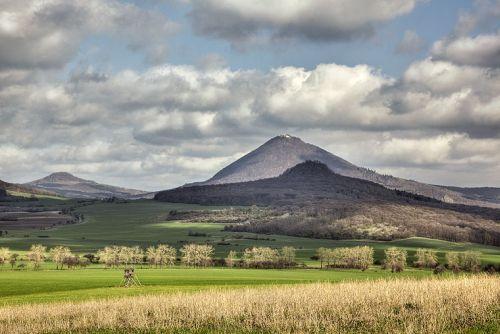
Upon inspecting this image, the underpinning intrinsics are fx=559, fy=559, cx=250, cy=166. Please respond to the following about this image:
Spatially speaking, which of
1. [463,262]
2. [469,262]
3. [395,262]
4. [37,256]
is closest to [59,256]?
[37,256]

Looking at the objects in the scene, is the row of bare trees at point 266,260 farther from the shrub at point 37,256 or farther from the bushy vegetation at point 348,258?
the shrub at point 37,256

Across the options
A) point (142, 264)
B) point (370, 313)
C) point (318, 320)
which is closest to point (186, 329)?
point (318, 320)

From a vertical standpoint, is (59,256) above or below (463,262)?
→ below

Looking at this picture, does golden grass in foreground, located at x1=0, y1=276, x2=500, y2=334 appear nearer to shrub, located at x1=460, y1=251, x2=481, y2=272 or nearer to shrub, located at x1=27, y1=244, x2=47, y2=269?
shrub, located at x1=460, y1=251, x2=481, y2=272

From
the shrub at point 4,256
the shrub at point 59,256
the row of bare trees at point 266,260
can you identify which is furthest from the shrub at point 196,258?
the shrub at point 4,256

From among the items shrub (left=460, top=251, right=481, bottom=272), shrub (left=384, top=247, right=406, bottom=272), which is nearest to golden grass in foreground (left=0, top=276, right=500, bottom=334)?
shrub (left=384, top=247, right=406, bottom=272)

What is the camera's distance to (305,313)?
3728 cm

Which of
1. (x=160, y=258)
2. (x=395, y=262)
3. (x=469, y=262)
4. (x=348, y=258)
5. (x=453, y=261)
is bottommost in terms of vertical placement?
(x=160, y=258)

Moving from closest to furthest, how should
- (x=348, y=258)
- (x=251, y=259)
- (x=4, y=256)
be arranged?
1. (x=348, y=258)
2. (x=251, y=259)
3. (x=4, y=256)

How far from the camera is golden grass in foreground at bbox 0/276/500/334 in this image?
33812mm

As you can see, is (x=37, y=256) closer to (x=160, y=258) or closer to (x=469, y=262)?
(x=160, y=258)

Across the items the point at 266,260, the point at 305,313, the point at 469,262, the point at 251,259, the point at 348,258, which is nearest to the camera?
the point at 305,313

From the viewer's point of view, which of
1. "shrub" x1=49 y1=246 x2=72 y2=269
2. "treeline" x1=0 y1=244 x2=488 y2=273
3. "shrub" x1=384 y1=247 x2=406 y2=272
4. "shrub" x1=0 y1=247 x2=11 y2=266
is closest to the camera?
"shrub" x1=384 y1=247 x2=406 y2=272

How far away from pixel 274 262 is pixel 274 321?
128 m
